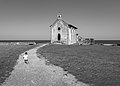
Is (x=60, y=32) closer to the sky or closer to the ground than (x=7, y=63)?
closer to the sky

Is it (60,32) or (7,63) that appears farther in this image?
(60,32)

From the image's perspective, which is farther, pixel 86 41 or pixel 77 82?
pixel 86 41

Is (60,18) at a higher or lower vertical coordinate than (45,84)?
higher

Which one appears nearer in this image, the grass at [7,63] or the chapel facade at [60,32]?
the grass at [7,63]

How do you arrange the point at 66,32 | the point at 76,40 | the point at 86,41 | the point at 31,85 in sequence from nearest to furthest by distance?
1. the point at 31,85
2. the point at 66,32
3. the point at 86,41
4. the point at 76,40

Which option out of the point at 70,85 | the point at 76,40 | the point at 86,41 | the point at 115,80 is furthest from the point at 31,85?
A: the point at 76,40

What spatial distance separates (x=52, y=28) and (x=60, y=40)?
569 centimetres

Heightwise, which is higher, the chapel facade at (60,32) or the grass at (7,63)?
the chapel facade at (60,32)

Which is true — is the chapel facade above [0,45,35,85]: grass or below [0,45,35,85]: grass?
above

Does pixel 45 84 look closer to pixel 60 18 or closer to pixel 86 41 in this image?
pixel 60 18

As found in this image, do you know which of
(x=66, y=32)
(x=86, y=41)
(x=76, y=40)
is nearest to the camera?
(x=66, y=32)

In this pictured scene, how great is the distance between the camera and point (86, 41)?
57.3 m

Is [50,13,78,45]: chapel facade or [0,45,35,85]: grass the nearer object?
[0,45,35,85]: grass

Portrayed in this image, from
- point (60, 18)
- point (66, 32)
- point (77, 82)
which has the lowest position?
point (77, 82)
